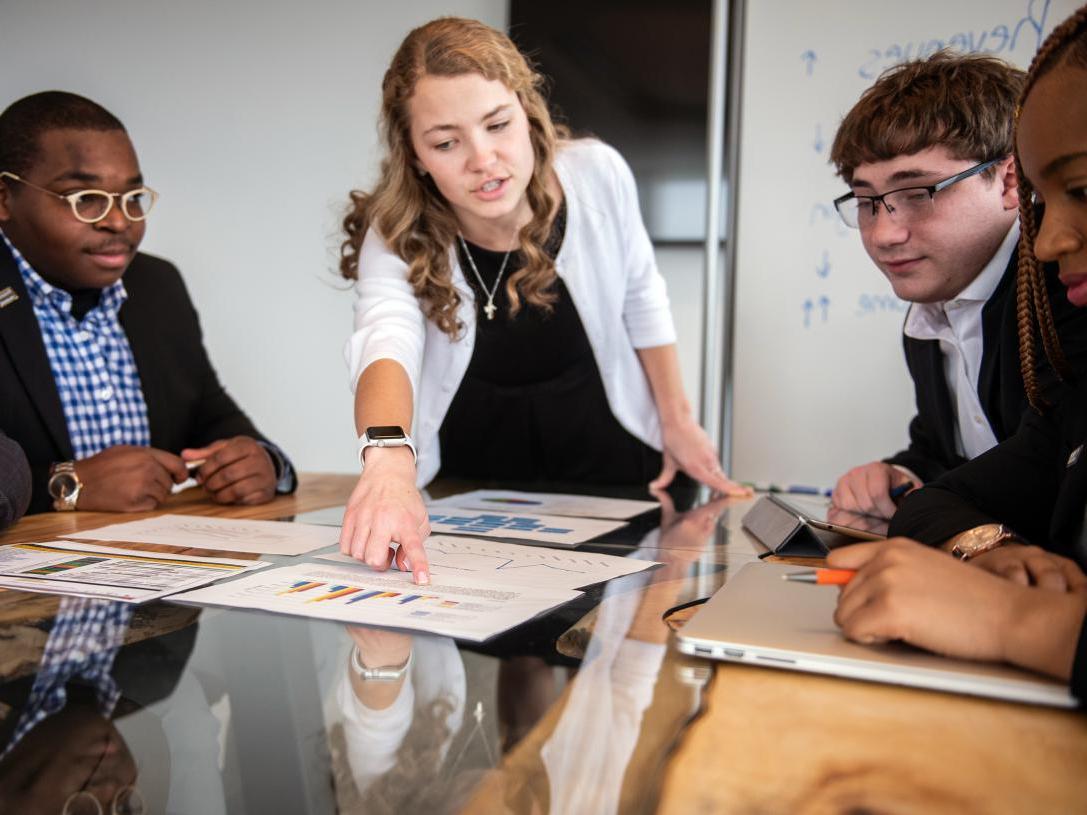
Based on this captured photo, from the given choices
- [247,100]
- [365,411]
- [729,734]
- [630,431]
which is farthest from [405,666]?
[247,100]

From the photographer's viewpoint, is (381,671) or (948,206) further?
(948,206)

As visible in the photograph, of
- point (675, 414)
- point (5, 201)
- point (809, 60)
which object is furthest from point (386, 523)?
point (809, 60)

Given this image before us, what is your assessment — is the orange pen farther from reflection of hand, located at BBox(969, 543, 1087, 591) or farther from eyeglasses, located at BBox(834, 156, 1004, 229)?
eyeglasses, located at BBox(834, 156, 1004, 229)

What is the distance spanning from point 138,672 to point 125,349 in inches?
56.6

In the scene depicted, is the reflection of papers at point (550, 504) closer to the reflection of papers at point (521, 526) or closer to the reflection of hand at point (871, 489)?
the reflection of papers at point (521, 526)

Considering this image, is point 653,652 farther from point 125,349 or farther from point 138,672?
point 125,349

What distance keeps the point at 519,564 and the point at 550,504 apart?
49 centimetres

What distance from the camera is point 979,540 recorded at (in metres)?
0.92

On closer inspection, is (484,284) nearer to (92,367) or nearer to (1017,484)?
(92,367)

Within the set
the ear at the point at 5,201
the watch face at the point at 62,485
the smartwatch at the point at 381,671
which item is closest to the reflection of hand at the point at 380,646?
the smartwatch at the point at 381,671

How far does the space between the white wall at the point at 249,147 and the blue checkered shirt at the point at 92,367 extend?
1.66 metres

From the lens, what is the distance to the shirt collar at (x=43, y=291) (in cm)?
179

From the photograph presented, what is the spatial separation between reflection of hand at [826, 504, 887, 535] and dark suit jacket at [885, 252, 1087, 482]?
15cm

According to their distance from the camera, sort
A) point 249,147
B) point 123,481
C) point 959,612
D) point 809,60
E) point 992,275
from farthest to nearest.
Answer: point 249,147 < point 809,60 < point 123,481 < point 992,275 < point 959,612
